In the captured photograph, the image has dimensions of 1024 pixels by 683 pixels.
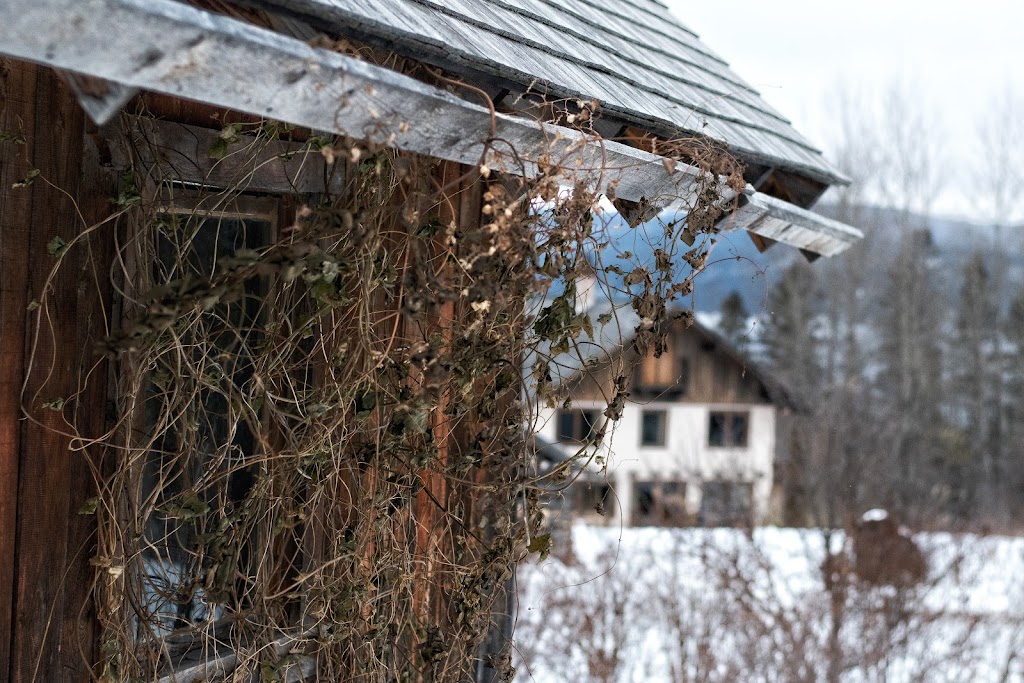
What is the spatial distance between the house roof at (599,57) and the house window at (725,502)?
7.38 m

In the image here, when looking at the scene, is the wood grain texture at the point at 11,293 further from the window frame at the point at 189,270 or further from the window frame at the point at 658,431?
the window frame at the point at 658,431

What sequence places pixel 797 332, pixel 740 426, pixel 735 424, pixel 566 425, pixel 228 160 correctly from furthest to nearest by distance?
1. pixel 797 332
2. pixel 740 426
3. pixel 735 424
4. pixel 566 425
5. pixel 228 160

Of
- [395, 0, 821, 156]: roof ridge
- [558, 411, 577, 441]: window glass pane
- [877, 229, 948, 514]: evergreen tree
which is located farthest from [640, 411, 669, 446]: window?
[395, 0, 821, 156]: roof ridge

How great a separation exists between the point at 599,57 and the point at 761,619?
26.5 feet

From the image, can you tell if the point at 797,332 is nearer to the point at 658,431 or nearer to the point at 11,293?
the point at 658,431

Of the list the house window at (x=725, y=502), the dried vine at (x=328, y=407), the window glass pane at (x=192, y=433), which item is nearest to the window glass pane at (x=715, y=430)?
the house window at (x=725, y=502)

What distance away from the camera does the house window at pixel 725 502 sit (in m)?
11.7

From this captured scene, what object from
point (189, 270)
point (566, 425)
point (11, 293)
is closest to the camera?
point (11, 293)

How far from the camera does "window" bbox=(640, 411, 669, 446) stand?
2420 cm

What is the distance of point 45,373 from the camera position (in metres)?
2.12

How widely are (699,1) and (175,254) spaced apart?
42173 mm

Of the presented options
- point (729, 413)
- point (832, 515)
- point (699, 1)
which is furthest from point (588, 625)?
point (699, 1)

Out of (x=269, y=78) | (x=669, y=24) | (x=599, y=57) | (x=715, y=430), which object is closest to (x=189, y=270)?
(x=269, y=78)

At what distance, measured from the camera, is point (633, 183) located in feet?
8.74
